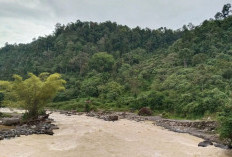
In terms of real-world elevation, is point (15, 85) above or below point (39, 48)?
below

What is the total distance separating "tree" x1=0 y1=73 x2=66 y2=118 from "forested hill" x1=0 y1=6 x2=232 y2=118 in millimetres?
18771

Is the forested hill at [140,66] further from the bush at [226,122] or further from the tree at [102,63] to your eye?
the bush at [226,122]

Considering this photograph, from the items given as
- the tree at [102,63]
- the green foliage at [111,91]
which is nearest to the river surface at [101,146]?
the green foliage at [111,91]

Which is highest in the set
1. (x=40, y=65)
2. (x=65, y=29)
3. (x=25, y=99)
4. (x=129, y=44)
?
(x=65, y=29)

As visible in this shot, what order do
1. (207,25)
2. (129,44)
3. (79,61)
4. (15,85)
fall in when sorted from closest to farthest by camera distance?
1. (15,85)
2. (207,25)
3. (79,61)
4. (129,44)

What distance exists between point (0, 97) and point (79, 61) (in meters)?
44.7

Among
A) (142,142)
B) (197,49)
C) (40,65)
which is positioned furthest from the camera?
(40,65)

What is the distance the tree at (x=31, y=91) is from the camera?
88.6 ft

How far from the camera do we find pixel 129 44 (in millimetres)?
106625

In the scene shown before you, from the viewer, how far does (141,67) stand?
3056 inches

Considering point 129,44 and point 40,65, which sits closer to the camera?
point 40,65

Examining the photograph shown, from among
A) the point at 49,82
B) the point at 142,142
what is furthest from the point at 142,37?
the point at 142,142

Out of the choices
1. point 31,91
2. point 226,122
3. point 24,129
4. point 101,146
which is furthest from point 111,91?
point 226,122

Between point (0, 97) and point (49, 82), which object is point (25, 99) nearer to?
point (49, 82)
